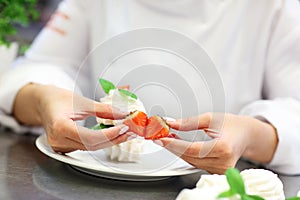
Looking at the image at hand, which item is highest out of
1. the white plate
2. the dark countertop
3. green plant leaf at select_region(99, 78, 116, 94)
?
green plant leaf at select_region(99, 78, 116, 94)

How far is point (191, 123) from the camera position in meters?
0.85

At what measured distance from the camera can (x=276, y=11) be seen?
1266mm

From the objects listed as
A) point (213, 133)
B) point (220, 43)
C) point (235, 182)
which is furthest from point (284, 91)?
point (235, 182)

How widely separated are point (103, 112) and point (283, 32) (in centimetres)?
58

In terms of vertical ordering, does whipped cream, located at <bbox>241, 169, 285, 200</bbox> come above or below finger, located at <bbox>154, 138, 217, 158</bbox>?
above

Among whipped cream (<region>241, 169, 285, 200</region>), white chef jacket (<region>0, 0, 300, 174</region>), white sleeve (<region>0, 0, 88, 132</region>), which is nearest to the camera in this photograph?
whipped cream (<region>241, 169, 285, 200</region>)

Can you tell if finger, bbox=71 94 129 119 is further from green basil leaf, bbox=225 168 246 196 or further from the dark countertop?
green basil leaf, bbox=225 168 246 196

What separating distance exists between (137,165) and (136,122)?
11cm

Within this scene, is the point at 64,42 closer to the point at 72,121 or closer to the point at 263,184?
the point at 72,121

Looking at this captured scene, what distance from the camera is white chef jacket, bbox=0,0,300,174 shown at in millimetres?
1231

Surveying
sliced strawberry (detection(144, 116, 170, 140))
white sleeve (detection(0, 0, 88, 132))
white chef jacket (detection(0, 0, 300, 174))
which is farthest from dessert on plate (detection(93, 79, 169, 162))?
white sleeve (detection(0, 0, 88, 132))

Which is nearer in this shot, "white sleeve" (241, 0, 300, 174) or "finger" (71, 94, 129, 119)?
"finger" (71, 94, 129, 119)

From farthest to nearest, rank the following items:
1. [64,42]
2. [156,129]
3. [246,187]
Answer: [64,42]
[156,129]
[246,187]

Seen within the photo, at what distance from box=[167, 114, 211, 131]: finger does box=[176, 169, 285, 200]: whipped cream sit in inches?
5.2
